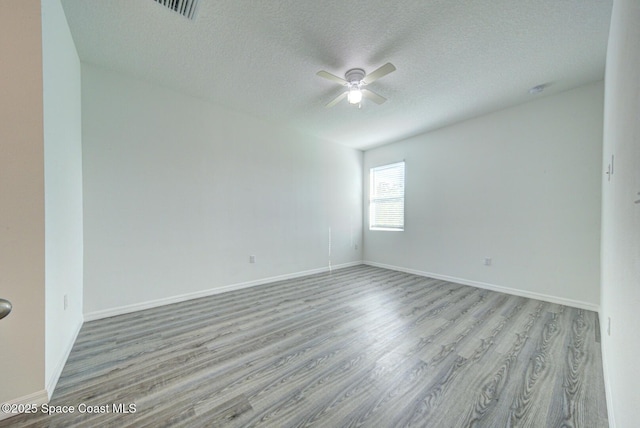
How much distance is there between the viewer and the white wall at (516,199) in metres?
2.74

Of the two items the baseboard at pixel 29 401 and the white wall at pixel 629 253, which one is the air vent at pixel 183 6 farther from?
the baseboard at pixel 29 401

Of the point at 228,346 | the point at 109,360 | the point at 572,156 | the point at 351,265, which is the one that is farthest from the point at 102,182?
the point at 572,156

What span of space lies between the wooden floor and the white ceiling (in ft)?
8.68

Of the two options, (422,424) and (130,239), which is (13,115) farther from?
(422,424)

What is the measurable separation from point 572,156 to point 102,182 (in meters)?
5.44

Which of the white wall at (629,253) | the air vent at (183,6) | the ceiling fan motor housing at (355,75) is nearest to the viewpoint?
the white wall at (629,253)

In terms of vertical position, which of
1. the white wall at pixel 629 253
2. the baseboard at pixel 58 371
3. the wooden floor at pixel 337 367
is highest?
the white wall at pixel 629 253

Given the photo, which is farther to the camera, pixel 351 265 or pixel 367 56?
pixel 351 265

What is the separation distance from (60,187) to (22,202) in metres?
0.45

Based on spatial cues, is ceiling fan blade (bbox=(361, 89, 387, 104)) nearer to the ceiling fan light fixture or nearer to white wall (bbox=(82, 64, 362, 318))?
the ceiling fan light fixture

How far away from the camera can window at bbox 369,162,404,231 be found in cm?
471

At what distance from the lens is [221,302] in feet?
9.64

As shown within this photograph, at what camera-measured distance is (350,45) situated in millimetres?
2102

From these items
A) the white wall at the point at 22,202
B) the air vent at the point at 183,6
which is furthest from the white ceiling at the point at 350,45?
the white wall at the point at 22,202
